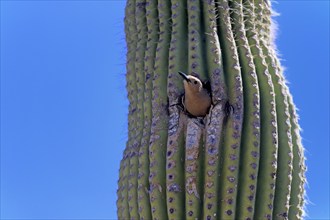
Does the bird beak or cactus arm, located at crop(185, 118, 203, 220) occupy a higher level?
the bird beak

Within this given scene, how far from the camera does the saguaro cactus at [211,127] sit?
11.7 feet

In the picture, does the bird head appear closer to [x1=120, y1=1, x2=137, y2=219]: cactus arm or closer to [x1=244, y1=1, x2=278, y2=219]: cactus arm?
[x1=244, y1=1, x2=278, y2=219]: cactus arm

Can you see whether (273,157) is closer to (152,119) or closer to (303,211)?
(303,211)

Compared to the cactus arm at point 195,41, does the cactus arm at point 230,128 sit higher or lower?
lower

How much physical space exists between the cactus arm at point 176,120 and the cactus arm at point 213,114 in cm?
13

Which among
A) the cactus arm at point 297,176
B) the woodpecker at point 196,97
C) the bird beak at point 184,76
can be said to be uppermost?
the bird beak at point 184,76

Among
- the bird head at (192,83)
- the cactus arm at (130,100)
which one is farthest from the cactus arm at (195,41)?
the cactus arm at (130,100)

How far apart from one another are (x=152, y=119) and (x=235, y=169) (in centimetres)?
57

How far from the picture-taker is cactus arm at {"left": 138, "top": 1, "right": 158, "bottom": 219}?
3.65 meters

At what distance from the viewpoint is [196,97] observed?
3744mm

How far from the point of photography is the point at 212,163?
359 centimetres

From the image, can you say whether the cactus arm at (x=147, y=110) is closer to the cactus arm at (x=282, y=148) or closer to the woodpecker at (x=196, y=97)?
the woodpecker at (x=196, y=97)

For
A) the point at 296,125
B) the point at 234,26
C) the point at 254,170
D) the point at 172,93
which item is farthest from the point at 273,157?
the point at 234,26

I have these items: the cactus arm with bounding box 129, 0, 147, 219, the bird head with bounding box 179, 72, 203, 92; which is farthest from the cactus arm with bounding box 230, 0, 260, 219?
the cactus arm with bounding box 129, 0, 147, 219
